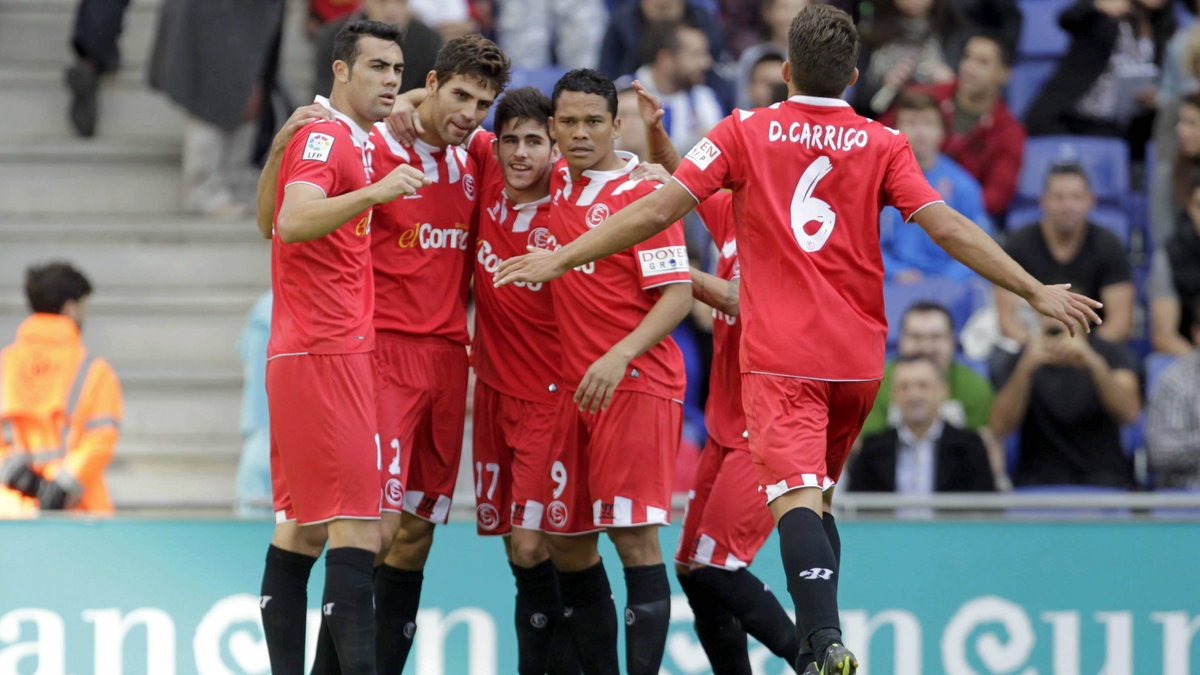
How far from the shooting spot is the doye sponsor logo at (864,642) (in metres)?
7.26

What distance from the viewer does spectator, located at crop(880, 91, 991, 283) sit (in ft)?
31.3

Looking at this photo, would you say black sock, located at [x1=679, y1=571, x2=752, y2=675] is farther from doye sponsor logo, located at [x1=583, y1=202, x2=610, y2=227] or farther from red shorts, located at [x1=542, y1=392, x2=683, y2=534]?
doye sponsor logo, located at [x1=583, y1=202, x2=610, y2=227]

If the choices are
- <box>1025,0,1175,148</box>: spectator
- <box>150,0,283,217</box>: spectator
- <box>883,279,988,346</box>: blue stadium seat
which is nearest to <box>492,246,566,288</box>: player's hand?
<box>883,279,988,346</box>: blue stadium seat

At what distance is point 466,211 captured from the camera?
6406mm

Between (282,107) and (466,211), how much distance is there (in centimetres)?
481

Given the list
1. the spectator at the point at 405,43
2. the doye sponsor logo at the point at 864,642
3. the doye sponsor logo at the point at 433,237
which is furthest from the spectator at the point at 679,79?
the doye sponsor logo at the point at 433,237

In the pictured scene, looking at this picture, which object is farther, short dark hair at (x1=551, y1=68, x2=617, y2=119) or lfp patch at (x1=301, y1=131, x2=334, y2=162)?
short dark hair at (x1=551, y1=68, x2=617, y2=119)

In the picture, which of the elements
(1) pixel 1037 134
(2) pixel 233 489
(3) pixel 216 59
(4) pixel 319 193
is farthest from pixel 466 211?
(1) pixel 1037 134

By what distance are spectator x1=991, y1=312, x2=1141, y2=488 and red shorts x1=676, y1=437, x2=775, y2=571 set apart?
2767 millimetres

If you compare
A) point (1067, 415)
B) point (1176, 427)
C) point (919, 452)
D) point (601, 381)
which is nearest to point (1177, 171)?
point (1176, 427)

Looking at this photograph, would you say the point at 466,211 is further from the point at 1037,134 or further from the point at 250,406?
the point at 1037,134

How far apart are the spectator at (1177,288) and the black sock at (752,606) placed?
3.99 meters

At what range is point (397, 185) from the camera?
5.40m

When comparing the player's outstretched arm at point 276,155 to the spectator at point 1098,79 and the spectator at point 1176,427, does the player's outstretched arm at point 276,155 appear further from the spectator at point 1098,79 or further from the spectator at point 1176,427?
the spectator at point 1098,79
